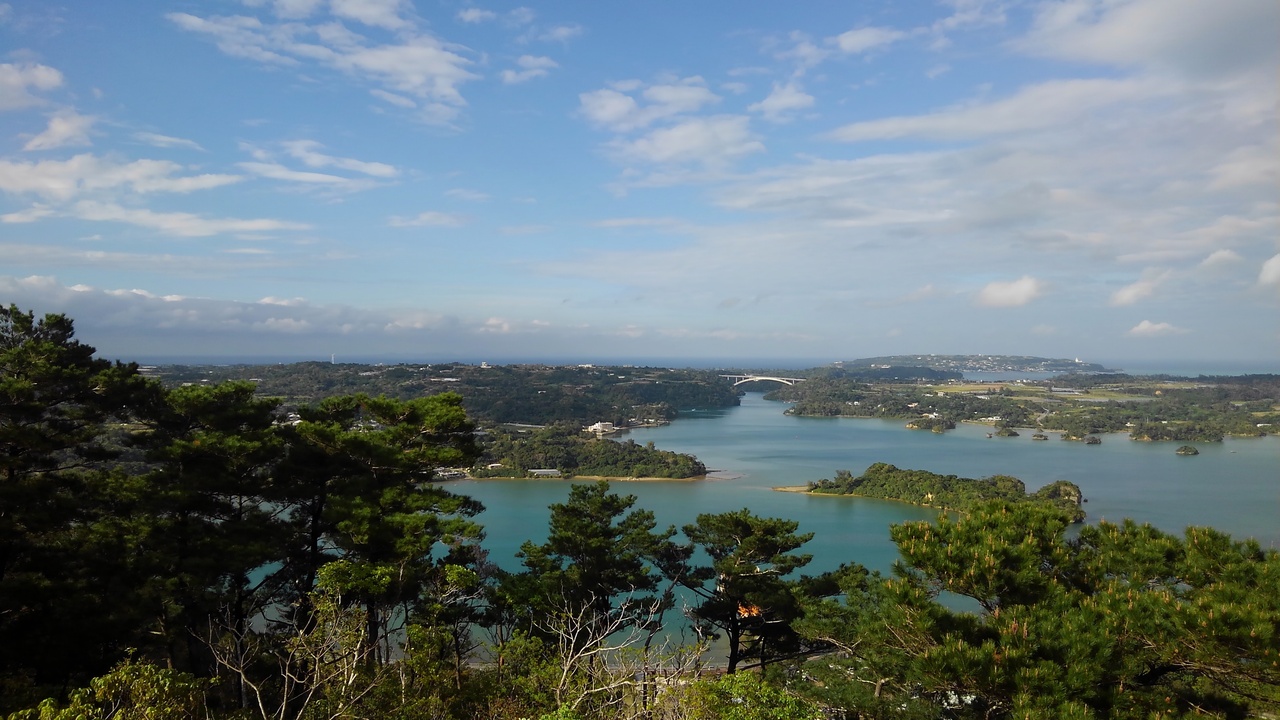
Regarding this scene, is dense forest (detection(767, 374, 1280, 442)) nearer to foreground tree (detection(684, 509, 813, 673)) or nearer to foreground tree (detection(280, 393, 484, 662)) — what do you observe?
foreground tree (detection(684, 509, 813, 673))

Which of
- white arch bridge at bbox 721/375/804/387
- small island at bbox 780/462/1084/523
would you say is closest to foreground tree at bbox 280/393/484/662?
small island at bbox 780/462/1084/523

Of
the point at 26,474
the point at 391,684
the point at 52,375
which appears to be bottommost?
the point at 391,684

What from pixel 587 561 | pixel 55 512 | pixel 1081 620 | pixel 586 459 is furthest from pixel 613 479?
pixel 1081 620

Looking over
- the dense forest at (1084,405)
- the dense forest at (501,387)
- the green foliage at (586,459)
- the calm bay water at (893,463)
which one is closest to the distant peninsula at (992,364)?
the dense forest at (1084,405)

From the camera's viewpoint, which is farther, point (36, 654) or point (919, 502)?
point (919, 502)

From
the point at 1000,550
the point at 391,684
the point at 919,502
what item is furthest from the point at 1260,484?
the point at 391,684

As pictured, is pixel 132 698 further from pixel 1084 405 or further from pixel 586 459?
pixel 1084 405

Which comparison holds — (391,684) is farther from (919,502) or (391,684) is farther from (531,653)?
(919,502)
